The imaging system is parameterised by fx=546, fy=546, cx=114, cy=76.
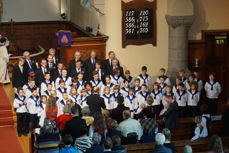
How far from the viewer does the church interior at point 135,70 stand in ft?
40.8

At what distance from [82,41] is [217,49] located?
14.4 feet

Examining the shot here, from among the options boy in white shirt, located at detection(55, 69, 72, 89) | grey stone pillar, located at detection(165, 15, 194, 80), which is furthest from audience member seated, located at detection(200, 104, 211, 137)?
grey stone pillar, located at detection(165, 15, 194, 80)

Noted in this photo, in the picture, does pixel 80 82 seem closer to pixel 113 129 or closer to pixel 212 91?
pixel 212 91

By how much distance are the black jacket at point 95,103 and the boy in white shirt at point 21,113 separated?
4.95 ft

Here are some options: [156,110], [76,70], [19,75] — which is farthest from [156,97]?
[19,75]

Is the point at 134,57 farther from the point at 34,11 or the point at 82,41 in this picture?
the point at 34,11

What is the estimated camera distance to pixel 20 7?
20.6 m

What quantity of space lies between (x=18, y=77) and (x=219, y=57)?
636cm

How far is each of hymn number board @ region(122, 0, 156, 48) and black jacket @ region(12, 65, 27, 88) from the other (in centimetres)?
317

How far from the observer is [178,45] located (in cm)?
1612

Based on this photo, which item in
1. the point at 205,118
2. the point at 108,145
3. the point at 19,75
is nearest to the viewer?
the point at 108,145

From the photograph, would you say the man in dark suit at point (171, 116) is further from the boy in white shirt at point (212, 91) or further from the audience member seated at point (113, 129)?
the boy in white shirt at point (212, 91)

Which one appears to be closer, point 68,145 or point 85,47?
point 68,145

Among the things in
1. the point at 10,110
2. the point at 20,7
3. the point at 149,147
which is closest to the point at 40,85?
the point at 10,110
